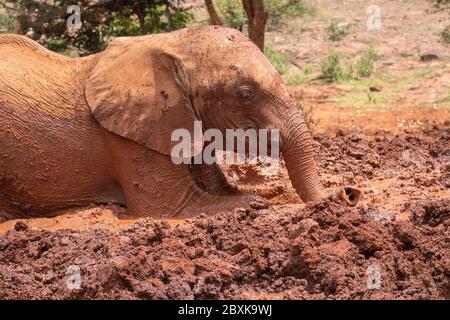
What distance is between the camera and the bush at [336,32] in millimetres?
18234

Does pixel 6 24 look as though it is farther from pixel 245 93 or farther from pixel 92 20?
pixel 245 93

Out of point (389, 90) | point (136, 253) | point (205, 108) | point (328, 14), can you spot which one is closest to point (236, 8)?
point (328, 14)

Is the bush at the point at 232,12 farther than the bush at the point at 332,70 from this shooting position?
Yes

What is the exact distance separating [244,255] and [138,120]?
181 centimetres

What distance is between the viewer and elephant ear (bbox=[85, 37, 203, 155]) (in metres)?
7.38

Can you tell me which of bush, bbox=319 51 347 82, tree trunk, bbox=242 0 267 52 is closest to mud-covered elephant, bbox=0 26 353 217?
tree trunk, bbox=242 0 267 52

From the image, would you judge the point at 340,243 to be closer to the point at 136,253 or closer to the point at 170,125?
the point at 136,253

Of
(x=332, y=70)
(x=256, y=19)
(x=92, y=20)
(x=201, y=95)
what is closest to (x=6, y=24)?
(x=92, y=20)

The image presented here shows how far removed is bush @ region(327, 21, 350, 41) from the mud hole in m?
11.0

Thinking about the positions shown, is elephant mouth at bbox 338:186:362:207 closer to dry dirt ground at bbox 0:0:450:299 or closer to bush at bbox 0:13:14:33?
dry dirt ground at bbox 0:0:450:299

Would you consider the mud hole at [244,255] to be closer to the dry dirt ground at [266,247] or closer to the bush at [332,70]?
the dry dirt ground at [266,247]

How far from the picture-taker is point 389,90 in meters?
14.3

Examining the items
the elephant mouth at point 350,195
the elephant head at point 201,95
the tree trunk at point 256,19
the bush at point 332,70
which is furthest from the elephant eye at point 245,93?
the bush at point 332,70
